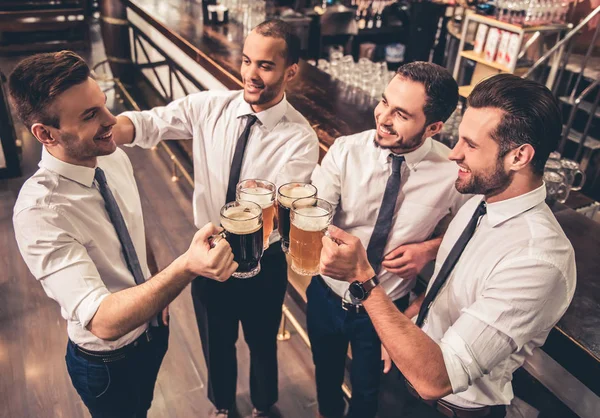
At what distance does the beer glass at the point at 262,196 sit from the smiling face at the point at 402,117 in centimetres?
45

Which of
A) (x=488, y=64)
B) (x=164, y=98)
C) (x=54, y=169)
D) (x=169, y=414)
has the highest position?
(x=54, y=169)

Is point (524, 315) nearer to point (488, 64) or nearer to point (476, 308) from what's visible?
point (476, 308)

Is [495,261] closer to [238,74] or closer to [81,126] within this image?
[81,126]

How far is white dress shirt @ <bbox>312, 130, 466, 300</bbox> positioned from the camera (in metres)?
1.68

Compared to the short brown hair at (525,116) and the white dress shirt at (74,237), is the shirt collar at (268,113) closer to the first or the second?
the white dress shirt at (74,237)

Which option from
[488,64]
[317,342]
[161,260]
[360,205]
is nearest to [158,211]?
[161,260]

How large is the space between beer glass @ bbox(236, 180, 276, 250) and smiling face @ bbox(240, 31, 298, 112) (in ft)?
1.55

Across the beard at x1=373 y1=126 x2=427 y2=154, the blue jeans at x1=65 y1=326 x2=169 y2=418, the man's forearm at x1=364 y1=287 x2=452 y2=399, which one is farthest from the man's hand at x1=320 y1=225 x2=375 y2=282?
the blue jeans at x1=65 y1=326 x2=169 y2=418

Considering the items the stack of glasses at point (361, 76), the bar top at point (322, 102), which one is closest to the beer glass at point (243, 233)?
the bar top at point (322, 102)

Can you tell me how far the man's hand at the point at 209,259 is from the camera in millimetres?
1217

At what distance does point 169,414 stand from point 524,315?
1.87 meters

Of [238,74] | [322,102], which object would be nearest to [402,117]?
[322,102]

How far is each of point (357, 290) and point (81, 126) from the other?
3.16 ft

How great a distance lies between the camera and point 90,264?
1.34 m
